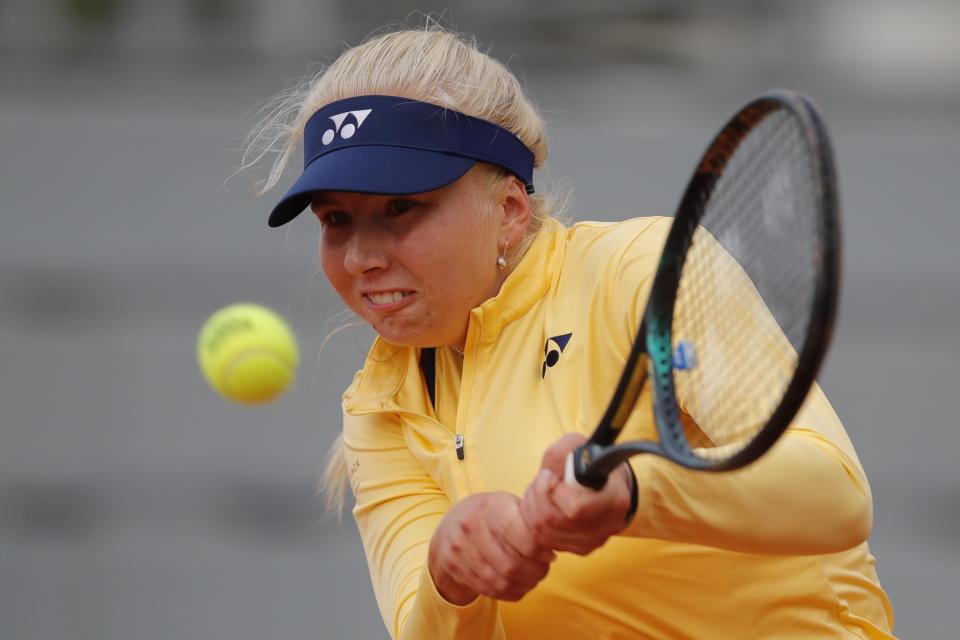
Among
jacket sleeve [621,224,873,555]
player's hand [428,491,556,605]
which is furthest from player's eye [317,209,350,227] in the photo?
jacket sleeve [621,224,873,555]

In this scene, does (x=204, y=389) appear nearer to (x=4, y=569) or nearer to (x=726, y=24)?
(x=4, y=569)

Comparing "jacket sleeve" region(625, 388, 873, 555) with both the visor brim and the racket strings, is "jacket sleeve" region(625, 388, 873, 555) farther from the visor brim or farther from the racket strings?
the visor brim

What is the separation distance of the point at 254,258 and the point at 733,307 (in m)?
4.43

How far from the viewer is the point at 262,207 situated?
18.6 ft

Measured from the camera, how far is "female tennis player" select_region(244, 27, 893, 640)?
65.7 inches

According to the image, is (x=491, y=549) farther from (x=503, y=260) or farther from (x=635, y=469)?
(x=503, y=260)

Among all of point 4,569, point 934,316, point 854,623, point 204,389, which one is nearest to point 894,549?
point 934,316

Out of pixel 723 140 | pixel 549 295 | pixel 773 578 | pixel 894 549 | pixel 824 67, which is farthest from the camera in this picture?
pixel 824 67

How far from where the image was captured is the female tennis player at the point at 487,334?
1.67 metres

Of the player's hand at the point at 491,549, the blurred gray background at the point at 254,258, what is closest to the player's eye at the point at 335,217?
the player's hand at the point at 491,549

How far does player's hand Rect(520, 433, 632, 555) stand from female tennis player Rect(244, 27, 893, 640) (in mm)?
155

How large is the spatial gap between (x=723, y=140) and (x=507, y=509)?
1.69 ft

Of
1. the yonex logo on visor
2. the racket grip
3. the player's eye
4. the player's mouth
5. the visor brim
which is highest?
the yonex logo on visor

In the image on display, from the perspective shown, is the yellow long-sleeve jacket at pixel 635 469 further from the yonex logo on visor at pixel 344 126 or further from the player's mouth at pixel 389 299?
the yonex logo on visor at pixel 344 126
